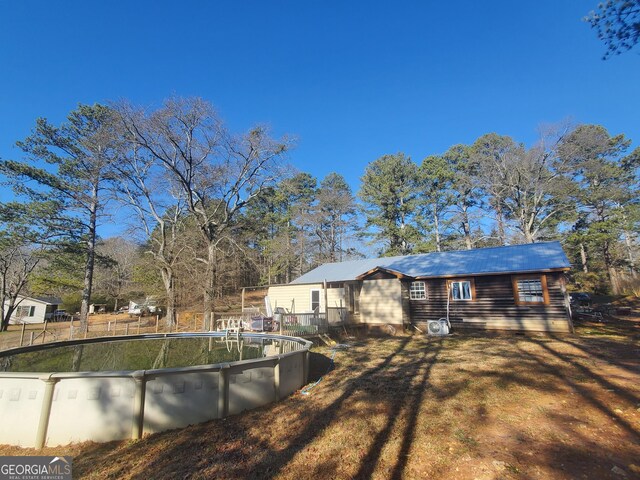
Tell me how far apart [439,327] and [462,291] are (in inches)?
99.4

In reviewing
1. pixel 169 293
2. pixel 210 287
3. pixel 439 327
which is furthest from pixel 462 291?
A: pixel 169 293

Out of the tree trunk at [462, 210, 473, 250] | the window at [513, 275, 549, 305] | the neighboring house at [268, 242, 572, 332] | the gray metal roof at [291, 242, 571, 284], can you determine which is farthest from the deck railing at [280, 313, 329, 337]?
the tree trunk at [462, 210, 473, 250]

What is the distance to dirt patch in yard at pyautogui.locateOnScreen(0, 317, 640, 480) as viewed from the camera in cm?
350

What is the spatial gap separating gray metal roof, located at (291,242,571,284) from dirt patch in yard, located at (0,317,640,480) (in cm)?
685

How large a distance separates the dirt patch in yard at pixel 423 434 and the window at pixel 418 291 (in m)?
8.65

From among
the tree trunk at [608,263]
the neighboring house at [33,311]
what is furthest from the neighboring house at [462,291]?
the neighboring house at [33,311]

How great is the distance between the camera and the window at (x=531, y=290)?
43.5 feet

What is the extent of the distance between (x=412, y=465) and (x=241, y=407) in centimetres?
317

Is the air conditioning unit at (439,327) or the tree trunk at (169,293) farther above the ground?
the tree trunk at (169,293)

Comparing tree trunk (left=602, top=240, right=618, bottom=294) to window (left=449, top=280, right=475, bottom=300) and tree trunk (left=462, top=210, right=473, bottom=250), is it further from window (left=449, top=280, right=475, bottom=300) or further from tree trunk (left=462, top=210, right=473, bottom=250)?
window (left=449, top=280, right=475, bottom=300)

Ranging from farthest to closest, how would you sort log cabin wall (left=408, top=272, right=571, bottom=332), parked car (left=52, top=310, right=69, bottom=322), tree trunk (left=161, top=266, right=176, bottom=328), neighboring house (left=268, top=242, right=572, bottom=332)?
1. parked car (left=52, top=310, right=69, bottom=322)
2. tree trunk (left=161, top=266, right=176, bottom=328)
3. neighboring house (left=268, top=242, right=572, bottom=332)
4. log cabin wall (left=408, top=272, right=571, bottom=332)

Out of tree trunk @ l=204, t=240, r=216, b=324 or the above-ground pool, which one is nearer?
the above-ground pool

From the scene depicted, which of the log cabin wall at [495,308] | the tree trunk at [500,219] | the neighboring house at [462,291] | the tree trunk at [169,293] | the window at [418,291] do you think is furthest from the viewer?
the tree trunk at [500,219]

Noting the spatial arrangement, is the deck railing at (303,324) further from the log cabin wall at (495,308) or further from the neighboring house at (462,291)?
Result: the log cabin wall at (495,308)
